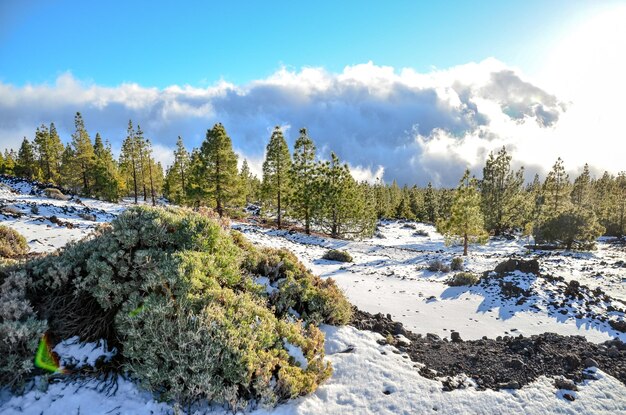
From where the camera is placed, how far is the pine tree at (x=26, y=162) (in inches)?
2682

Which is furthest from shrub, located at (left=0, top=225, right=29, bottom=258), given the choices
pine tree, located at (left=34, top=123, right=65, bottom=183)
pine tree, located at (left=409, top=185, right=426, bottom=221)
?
pine tree, located at (left=409, top=185, right=426, bottom=221)

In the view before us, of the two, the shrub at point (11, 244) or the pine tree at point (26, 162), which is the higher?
the pine tree at point (26, 162)

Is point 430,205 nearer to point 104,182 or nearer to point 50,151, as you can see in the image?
point 104,182

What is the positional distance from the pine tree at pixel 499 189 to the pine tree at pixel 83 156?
5829cm

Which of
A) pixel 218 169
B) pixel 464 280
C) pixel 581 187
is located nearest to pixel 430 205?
pixel 581 187

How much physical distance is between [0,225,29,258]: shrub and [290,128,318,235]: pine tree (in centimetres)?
3072

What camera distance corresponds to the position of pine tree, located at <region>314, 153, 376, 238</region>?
40688 mm

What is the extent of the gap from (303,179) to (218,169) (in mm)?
10265

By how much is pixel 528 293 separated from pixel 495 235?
43492mm

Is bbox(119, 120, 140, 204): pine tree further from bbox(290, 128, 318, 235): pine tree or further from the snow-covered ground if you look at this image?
the snow-covered ground

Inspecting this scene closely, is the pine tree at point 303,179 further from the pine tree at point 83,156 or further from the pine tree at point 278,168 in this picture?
the pine tree at point 83,156

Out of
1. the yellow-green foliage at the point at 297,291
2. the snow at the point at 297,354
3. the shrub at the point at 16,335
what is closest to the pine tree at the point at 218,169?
the yellow-green foliage at the point at 297,291

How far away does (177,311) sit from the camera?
16.5 ft

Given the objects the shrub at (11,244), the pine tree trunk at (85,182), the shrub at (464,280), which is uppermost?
the pine tree trunk at (85,182)
